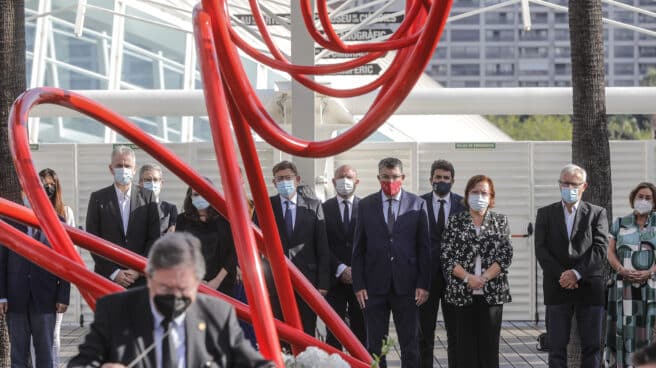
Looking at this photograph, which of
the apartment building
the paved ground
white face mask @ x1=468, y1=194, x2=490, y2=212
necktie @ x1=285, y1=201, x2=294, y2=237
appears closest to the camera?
white face mask @ x1=468, y1=194, x2=490, y2=212

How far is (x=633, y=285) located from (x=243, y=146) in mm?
4799

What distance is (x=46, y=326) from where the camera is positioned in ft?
35.2

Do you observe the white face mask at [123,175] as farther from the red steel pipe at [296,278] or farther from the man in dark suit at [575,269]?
the man in dark suit at [575,269]

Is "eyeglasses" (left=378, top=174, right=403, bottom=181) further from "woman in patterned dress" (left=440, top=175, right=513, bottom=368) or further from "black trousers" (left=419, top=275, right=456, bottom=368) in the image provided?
"black trousers" (left=419, top=275, right=456, bottom=368)

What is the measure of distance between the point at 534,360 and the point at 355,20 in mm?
5701

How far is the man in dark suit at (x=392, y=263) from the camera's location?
440 inches

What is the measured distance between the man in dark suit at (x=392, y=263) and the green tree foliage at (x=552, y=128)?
8201 centimetres

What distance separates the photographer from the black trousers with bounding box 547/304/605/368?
11227 mm

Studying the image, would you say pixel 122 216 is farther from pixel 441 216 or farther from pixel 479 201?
pixel 479 201

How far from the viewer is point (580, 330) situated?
446 inches

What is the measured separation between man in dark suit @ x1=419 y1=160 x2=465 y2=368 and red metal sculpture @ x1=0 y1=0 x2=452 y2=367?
341cm

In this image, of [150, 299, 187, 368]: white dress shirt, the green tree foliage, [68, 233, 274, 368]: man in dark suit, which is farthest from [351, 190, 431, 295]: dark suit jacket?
the green tree foliage

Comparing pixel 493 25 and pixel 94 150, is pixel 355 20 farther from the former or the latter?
pixel 493 25

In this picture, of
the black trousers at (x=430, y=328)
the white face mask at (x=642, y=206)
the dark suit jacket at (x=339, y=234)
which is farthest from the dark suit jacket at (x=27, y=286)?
the white face mask at (x=642, y=206)
